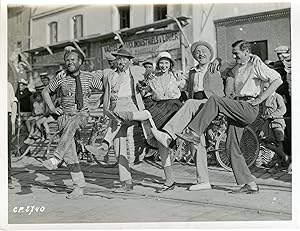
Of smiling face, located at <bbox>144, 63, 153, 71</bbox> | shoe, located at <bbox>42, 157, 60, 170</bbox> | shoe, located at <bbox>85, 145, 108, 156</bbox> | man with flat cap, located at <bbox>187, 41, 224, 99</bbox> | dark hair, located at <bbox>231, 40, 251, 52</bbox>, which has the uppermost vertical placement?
dark hair, located at <bbox>231, 40, 251, 52</bbox>

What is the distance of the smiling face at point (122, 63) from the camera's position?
1.97 m

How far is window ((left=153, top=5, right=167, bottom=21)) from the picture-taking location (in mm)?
1943

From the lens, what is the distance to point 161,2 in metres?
1.95

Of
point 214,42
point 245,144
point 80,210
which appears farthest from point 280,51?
point 80,210

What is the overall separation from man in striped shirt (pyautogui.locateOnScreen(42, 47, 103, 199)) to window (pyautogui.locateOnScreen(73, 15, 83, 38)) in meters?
0.06

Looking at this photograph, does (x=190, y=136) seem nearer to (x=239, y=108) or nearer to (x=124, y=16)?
(x=239, y=108)

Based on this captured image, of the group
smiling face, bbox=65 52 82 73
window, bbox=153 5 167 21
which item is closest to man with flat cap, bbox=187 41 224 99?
window, bbox=153 5 167 21

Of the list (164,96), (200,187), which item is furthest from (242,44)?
(200,187)

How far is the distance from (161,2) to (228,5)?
0.84 ft

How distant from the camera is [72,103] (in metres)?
1.99

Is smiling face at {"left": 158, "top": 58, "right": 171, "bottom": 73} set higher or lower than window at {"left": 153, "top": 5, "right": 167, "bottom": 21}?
lower

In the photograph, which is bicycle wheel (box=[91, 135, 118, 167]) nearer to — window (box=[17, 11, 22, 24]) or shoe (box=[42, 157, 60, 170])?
shoe (box=[42, 157, 60, 170])

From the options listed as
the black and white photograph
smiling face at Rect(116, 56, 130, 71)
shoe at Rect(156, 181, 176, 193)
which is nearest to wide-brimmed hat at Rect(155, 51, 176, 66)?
the black and white photograph

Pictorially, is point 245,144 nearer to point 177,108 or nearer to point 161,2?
point 177,108
